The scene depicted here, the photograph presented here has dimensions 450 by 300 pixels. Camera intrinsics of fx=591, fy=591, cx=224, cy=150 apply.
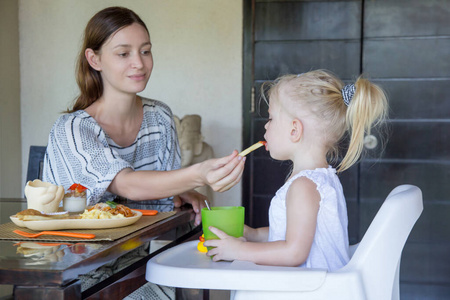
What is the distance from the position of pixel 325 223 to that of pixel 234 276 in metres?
0.30

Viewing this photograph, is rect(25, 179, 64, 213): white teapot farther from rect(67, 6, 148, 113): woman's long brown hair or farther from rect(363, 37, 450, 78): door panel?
rect(363, 37, 450, 78): door panel

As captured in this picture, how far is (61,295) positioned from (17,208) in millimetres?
850

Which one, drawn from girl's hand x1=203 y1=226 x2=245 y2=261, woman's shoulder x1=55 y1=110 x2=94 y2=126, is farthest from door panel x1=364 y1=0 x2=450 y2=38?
girl's hand x1=203 y1=226 x2=245 y2=261

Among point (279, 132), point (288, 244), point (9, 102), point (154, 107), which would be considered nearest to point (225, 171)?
point (279, 132)

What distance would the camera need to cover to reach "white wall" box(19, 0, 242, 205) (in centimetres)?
406

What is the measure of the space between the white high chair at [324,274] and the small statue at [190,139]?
2568 mm

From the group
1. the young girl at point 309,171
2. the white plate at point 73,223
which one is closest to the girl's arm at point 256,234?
the young girl at point 309,171

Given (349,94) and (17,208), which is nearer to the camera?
(349,94)

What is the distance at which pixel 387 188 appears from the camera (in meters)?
3.89

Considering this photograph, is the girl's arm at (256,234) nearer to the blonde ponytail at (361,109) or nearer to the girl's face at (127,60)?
the blonde ponytail at (361,109)

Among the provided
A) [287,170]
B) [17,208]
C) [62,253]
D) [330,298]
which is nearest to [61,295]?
[62,253]

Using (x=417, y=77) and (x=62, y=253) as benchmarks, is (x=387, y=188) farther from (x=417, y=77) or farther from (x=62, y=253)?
(x=62, y=253)

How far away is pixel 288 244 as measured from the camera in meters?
1.27

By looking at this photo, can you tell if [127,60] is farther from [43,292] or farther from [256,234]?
[43,292]
